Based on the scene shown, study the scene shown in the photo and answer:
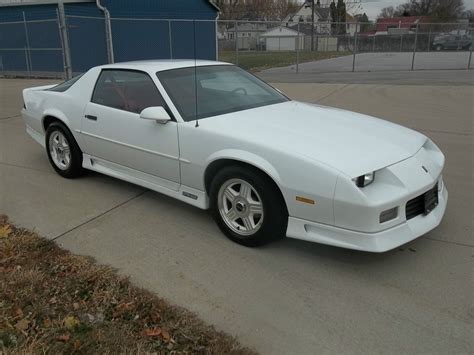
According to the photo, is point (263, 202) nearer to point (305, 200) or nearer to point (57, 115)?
point (305, 200)

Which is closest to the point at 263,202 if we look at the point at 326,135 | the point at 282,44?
the point at 326,135

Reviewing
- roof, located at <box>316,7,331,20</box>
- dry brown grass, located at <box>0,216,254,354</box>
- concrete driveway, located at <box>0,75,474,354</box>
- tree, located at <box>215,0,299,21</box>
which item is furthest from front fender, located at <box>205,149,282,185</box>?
roof, located at <box>316,7,331,20</box>

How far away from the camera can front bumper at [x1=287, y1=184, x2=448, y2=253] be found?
2.97 meters

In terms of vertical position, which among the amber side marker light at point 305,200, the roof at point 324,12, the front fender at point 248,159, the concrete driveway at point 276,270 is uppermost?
the roof at point 324,12

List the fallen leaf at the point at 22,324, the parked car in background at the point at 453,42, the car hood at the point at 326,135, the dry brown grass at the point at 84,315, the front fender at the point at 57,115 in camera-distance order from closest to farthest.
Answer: the dry brown grass at the point at 84,315, the fallen leaf at the point at 22,324, the car hood at the point at 326,135, the front fender at the point at 57,115, the parked car in background at the point at 453,42

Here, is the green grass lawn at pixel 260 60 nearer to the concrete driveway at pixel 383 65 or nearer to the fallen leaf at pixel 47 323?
the concrete driveway at pixel 383 65

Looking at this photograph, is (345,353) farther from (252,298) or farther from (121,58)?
(121,58)

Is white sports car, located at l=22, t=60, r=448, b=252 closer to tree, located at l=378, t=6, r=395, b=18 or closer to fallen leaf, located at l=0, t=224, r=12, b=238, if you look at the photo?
fallen leaf, located at l=0, t=224, r=12, b=238

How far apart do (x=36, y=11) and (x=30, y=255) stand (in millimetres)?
18546

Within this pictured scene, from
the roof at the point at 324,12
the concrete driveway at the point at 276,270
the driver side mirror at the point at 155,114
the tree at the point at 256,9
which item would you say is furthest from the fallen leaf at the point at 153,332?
the roof at the point at 324,12

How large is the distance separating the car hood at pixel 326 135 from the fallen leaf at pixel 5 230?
1887mm

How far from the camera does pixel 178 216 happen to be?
4.22 metres

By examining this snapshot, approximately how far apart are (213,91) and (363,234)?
82.8 inches

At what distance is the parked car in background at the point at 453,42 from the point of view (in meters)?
31.8
